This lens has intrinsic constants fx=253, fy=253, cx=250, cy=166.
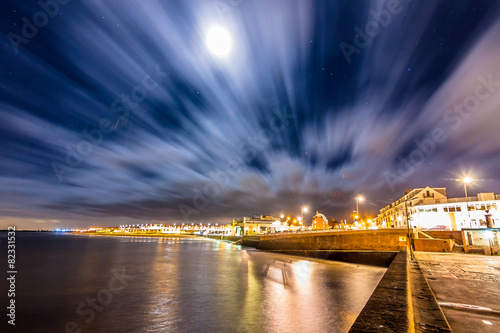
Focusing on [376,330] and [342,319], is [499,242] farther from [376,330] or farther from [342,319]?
[376,330]

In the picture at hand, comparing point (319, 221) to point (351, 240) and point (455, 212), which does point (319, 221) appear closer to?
point (455, 212)

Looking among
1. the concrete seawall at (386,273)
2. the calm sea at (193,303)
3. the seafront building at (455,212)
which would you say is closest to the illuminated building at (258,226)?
the concrete seawall at (386,273)

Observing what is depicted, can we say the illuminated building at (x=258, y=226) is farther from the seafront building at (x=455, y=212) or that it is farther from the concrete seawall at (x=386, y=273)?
the seafront building at (x=455, y=212)

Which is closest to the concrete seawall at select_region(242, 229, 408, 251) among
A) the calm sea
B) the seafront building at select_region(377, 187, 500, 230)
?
the calm sea

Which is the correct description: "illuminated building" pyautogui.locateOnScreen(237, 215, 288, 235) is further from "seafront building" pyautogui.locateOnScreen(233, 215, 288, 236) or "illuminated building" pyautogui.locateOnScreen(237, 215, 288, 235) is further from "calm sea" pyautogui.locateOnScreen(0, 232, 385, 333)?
"calm sea" pyautogui.locateOnScreen(0, 232, 385, 333)

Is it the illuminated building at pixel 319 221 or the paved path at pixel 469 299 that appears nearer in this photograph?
the paved path at pixel 469 299

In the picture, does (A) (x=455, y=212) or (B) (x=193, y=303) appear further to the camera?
(A) (x=455, y=212)

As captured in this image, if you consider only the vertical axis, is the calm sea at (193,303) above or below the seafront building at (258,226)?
above

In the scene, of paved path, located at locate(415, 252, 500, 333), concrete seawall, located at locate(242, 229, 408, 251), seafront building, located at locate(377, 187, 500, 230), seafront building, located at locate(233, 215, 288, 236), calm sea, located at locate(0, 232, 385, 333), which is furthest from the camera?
seafront building, located at locate(233, 215, 288, 236)

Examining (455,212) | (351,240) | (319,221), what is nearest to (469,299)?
(351,240)

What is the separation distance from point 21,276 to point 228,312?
1451 inches

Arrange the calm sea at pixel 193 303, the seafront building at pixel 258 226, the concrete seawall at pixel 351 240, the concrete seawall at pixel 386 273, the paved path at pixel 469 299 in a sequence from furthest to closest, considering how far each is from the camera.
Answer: the seafront building at pixel 258 226 < the concrete seawall at pixel 351 240 < the calm sea at pixel 193 303 < the paved path at pixel 469 299 < the concrete seawall at pixel 386 273

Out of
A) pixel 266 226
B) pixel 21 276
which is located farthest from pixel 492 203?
pixel 266 226

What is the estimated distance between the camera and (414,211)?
7506cm
